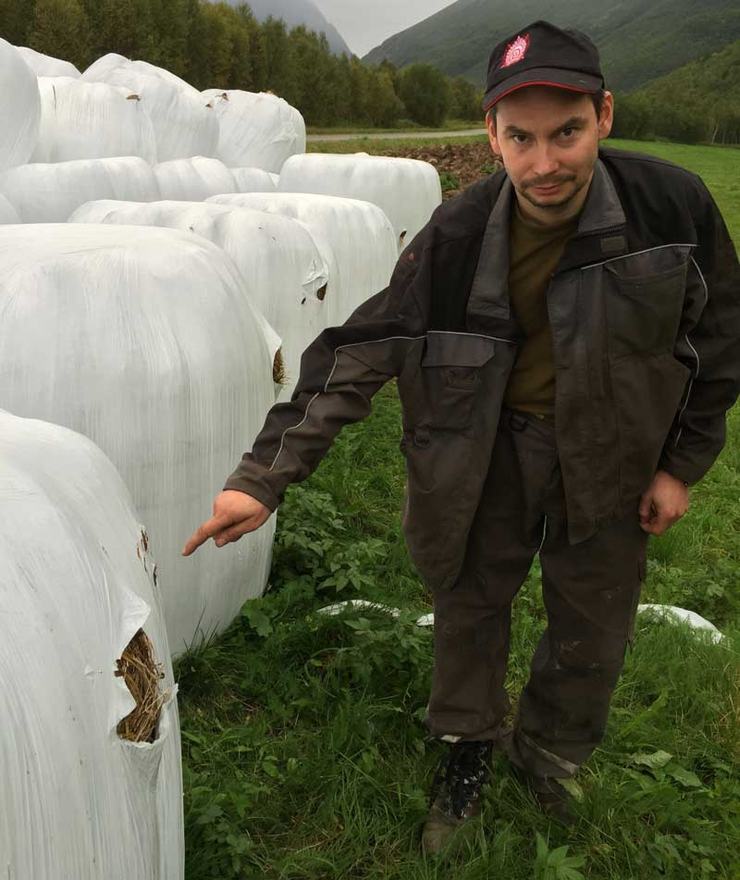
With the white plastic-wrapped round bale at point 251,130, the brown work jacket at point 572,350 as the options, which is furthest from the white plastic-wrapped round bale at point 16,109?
the white plastic-wrapped round bale at point 251,130

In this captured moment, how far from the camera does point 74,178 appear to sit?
421cm

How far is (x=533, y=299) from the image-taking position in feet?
5.64

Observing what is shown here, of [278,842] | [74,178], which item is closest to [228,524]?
[278,842]

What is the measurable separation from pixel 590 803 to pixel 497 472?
0.84 meters

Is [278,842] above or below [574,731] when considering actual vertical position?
below

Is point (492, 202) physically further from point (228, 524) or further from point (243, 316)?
point (243, 316)

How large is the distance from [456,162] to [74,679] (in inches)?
569

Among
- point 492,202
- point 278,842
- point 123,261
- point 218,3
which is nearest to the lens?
point 492,202

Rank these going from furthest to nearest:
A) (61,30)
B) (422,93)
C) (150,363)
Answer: (422,93) < (61,30) < (150,363)

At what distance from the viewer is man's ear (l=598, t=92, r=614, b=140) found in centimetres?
161

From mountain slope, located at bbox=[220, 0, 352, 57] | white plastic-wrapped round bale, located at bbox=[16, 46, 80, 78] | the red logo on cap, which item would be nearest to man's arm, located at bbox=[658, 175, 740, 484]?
the red logo on cap

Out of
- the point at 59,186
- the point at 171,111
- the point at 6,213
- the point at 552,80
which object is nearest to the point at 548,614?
the point at 552,80

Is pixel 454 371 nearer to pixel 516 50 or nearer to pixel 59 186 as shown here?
pixel 516 50

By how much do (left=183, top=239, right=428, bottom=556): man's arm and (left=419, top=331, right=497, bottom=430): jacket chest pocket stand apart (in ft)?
0.16
